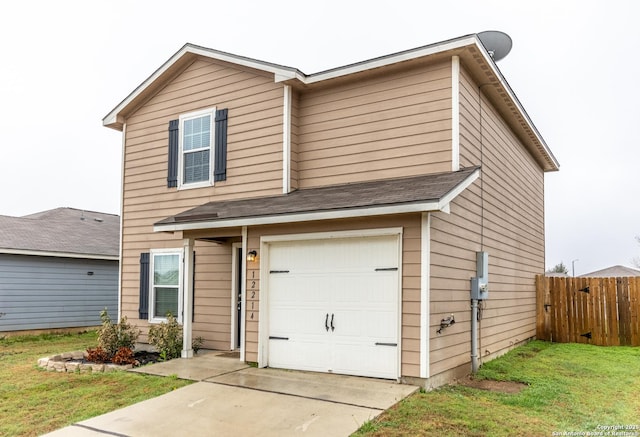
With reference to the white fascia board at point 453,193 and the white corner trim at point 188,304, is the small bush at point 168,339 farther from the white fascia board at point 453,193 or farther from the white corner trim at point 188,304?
the white fascia board at point 453,193

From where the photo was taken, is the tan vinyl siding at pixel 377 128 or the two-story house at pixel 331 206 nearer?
the two-story house at pixel 331 206

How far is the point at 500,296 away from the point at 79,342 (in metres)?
9.96

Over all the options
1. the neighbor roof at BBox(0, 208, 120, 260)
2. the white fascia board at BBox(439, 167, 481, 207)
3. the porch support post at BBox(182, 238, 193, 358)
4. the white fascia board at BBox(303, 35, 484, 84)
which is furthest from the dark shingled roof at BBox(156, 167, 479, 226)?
the neighbor roof at BBox(0, 208, 120, 260)

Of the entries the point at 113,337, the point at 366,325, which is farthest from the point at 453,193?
the point at 113,337

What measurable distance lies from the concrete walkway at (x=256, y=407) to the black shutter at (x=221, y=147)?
3.89m

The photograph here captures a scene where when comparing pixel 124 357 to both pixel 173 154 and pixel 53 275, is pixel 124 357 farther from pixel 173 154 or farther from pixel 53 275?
pixel 53 275

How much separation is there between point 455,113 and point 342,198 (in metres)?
2.19

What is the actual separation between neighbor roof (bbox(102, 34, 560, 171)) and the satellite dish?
1.41 m

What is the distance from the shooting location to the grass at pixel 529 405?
4.93 meters

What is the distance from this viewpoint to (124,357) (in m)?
8.29

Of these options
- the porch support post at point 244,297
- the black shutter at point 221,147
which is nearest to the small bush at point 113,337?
the porch support post at point 244,297

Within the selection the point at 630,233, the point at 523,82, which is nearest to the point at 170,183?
the point at 523,82

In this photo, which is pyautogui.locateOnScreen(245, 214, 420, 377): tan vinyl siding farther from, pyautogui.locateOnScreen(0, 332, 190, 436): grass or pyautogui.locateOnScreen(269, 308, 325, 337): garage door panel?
pyautogui.locateOnScreen(0, 332, 190, 436): grass

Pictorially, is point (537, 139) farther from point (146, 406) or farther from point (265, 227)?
point (146, 406)
